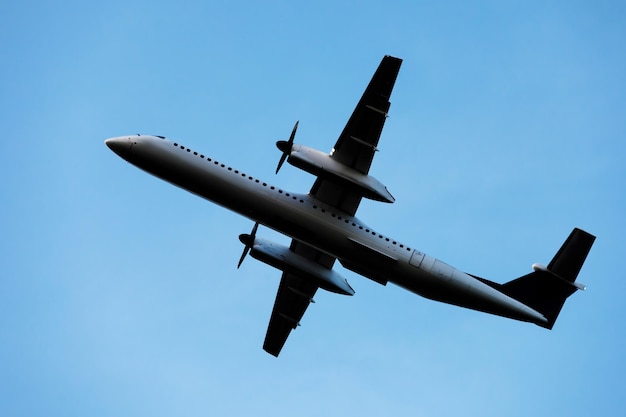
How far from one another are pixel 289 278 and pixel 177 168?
9749 millimetres

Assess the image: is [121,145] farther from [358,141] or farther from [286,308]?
[286,308]

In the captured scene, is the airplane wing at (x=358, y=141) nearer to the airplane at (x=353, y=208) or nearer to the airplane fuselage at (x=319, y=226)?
the airplane at (x=353, y=208)

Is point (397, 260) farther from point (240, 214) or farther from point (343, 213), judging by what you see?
point (240, 214)

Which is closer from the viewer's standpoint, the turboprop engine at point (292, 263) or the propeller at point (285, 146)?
the propeller at point (285, 146)

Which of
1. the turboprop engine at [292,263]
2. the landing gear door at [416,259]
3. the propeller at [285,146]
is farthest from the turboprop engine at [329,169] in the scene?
the turboprop engine at [292,263]

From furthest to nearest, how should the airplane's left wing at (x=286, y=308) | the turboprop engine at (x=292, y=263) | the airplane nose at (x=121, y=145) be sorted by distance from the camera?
the airplane's left wing at (x=286, y=308)
the turboprop engine at (x=292, y=263)
the airplane nose at (x=121, y=145)

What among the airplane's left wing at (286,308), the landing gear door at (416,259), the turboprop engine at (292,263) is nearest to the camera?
the landing gear door at (416,259)

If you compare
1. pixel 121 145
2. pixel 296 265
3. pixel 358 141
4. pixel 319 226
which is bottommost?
pixel 296 265

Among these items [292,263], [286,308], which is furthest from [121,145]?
[286,308]

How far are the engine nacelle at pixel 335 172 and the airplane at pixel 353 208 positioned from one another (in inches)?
1.8

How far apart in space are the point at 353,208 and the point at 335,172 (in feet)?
7.19

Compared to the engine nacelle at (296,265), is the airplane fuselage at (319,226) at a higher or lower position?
higher

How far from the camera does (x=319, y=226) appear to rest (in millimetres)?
33438

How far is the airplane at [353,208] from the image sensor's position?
33156 mm
